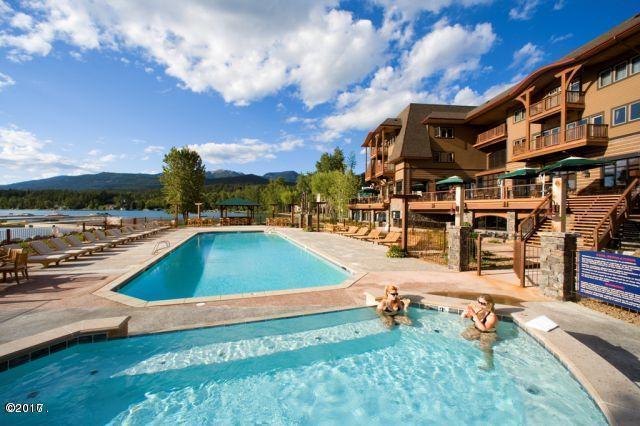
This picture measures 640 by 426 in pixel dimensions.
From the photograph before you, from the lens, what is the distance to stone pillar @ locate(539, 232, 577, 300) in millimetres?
7691

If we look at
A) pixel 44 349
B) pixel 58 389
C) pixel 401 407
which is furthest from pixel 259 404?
pixel 44 349

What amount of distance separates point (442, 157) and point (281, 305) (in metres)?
28.9

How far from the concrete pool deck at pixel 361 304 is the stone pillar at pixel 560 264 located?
1.19ft

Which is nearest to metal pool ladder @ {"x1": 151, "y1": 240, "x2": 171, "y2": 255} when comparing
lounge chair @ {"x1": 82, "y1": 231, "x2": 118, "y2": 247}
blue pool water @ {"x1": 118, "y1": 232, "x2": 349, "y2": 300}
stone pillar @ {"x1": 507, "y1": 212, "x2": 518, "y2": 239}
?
blue pool water @ {"x1": 118, "y1": 232, "x2": 349, "y2": 300}

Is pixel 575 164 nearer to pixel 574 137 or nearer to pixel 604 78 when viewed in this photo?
pixel 574 137

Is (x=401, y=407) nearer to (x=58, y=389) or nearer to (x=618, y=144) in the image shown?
(x=58, y=389)


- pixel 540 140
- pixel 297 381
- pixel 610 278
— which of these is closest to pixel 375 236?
pixel 540 140

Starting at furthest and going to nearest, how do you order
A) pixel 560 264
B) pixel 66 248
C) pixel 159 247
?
1. pixel 159 247
2. pixel 66 248
3. pixel 560 264

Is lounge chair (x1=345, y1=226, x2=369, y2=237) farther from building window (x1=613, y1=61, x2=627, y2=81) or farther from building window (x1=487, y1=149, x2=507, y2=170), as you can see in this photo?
building window (x1=613, y1=61, x2=627, y2=81)

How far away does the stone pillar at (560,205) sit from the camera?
28.3 ft

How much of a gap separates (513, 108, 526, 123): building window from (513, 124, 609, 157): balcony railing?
163 inches

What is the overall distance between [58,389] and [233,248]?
52.3ft

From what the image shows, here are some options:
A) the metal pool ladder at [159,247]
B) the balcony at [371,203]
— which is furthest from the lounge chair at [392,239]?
the balcony at [371,203]

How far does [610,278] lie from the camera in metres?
6.87
